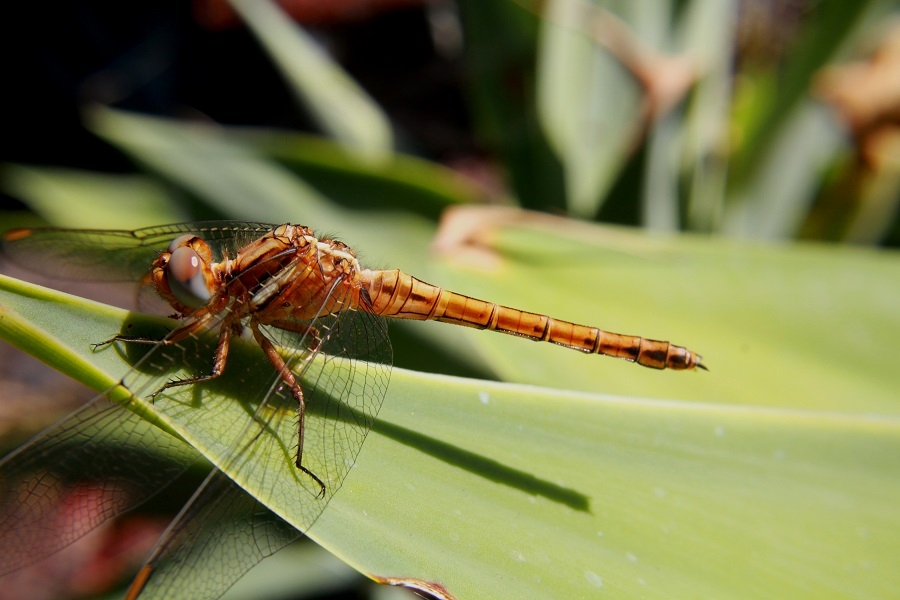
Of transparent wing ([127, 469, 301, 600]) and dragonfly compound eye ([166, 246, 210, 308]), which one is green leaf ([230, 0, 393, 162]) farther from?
transparent wing ([127, 469, 301, 600])

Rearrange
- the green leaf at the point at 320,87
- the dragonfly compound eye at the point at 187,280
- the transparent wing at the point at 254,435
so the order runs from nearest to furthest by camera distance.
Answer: the transparent wing at the point at 254,435 → the dragonfly compound eye at the point at 187,280 → the green leaf at the point at 320,87

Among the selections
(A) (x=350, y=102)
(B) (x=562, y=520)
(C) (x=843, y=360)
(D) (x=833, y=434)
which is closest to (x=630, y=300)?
(C) (x=843, y=360)

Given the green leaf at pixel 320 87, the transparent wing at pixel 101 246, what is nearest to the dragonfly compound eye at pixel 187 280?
the transparent wing at pixel 101 246

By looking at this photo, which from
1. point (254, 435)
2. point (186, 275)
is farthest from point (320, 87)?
point (254, 435)

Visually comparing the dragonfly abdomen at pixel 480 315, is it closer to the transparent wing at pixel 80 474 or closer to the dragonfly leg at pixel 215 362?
the dragonfly leg at pixel 215 362

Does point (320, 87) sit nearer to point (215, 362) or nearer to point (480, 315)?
point (480, 315)

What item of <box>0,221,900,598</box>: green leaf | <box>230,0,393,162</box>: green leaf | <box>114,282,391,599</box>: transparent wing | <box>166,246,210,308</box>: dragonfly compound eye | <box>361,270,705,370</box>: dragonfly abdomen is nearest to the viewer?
<box>0,221,900,598</box>: green leaf

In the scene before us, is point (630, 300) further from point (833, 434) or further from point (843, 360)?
point (833, 434)

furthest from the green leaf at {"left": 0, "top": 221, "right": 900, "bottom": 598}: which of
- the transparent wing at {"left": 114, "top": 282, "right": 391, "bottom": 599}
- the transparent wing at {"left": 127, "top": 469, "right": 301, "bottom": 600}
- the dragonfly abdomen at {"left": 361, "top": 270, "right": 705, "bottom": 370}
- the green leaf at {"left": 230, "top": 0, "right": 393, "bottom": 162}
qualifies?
the green leaf at {"left": 230, "top": 0, "right": 393, "bottom": 162}
